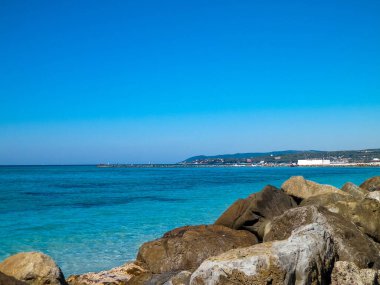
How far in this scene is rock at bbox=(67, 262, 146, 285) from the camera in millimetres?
11219

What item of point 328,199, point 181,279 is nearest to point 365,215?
point 328,199

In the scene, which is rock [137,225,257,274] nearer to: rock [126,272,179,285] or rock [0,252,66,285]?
rock [126,272,179,285]

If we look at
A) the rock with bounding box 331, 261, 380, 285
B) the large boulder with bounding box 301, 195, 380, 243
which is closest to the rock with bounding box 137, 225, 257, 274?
the large boulder with bounding box 301, 195, 380, 243

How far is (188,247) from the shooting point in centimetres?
1170

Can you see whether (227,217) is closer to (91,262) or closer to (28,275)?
(91,262)

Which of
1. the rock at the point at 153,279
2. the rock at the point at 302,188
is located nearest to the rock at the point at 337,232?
the rock at the point at 153,279

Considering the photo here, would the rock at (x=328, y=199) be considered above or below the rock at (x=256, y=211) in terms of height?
above

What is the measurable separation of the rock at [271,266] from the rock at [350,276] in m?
0.39

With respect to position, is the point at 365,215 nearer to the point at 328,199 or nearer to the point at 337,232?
the point at 328,199

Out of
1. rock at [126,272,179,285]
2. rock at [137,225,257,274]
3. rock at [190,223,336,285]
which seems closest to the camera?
rock at [190,223,336,285]

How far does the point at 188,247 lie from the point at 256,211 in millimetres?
3362

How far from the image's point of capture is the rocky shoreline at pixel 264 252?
620 centimetres

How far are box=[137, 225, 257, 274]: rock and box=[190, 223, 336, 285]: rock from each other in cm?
488

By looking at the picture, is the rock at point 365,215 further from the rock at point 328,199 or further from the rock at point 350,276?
the rock at point 350,276
